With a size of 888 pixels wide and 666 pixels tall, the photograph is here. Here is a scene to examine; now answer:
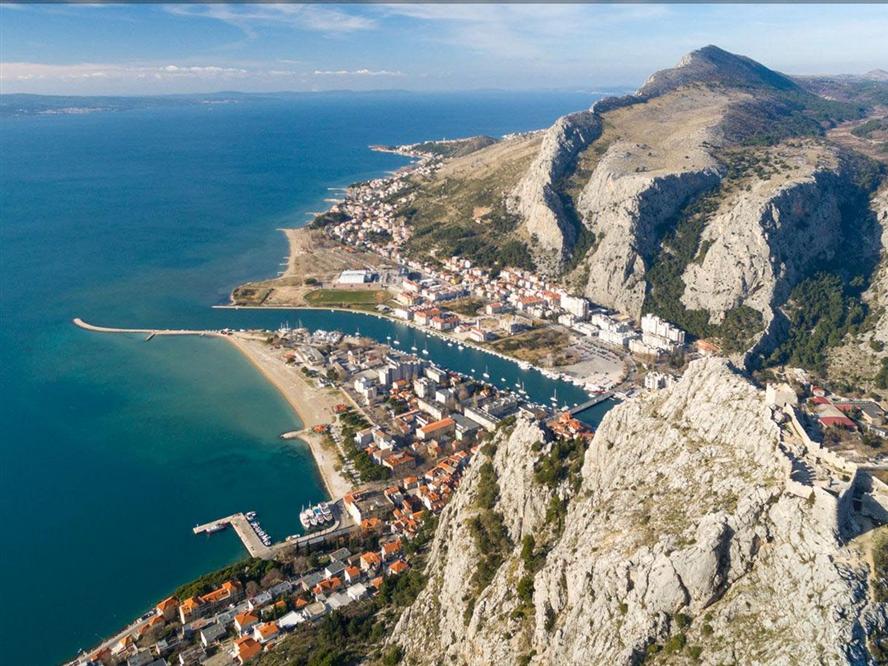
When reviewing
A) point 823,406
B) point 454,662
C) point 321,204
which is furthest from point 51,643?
point 321,204

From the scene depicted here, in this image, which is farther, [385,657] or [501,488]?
[501,488]

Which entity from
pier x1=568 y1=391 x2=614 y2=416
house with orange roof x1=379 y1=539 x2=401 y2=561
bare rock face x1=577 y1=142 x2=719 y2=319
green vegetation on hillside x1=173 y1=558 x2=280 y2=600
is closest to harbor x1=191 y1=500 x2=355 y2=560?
green vegetation on hillside x1=173 y1=558 x2=280 y2=600

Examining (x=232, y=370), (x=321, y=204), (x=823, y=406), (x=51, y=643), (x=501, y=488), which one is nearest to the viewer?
(x=501, y=488)

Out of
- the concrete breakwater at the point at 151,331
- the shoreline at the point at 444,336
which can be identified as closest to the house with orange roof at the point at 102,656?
the shoreline at the point at 444,336

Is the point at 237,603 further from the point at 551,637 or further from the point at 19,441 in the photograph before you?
the point at 19,441

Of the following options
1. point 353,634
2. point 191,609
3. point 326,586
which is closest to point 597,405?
point 326,586

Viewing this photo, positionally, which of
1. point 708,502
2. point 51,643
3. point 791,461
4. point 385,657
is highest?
point 791,461

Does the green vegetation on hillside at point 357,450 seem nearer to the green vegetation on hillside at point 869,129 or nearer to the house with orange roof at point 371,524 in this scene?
the house with orange roof at point 371,524
